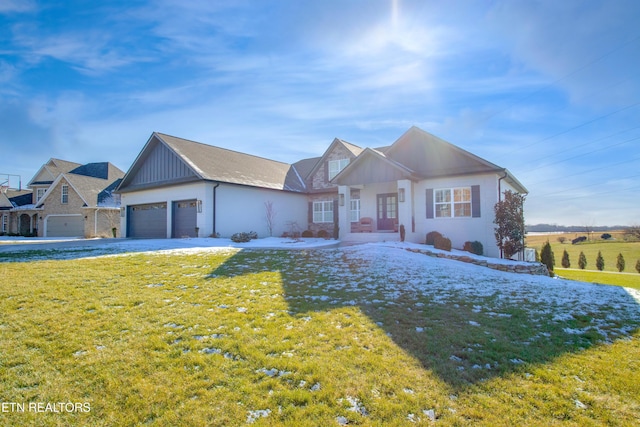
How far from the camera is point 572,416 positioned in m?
2.90

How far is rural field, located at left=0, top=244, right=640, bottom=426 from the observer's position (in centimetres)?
297

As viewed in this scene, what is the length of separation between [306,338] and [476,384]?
7.01 ft

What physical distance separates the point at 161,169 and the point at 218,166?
3756mm

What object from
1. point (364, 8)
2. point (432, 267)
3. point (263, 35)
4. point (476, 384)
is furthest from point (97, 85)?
point (476, 384)

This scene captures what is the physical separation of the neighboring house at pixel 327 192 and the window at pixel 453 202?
1.8 inches

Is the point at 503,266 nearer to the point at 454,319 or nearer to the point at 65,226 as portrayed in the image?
the point at 454,319

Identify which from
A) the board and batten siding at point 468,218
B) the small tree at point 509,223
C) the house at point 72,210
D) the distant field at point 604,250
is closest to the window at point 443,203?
the board and batten siding at point 468,218

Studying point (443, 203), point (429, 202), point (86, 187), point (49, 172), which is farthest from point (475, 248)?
point (49, 172)

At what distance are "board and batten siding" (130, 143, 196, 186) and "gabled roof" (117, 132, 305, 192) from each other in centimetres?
18

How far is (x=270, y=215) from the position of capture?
20.8 meters

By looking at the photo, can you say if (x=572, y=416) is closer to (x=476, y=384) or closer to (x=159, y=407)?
(x=476, y=384)

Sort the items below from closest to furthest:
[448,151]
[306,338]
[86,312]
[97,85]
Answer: [306,338]
[86,312]
[97,85]
[448,151]

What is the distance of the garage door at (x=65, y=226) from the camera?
88.0ft

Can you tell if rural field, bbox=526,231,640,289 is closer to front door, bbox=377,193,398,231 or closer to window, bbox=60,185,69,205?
front door, bbox=377,193,398,231
